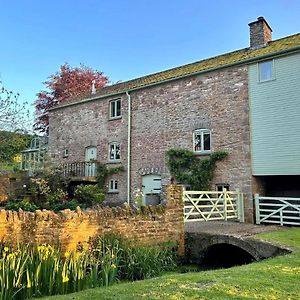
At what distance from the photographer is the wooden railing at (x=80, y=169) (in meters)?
23.8

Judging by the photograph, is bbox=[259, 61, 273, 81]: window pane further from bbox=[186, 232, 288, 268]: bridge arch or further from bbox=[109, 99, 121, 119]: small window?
bbox=[109, 99, 121, 119]: small window

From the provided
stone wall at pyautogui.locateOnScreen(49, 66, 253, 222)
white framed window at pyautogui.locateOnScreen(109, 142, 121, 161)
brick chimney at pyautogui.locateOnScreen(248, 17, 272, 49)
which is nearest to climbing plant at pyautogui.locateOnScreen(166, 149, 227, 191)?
stone wall at pyautogui.locateOnScreen(49, 66, 253, 222)

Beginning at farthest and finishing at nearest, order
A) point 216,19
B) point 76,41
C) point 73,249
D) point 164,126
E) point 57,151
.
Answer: point 57,151, point 164,126, point 76,41, point 216,19, point 73,249

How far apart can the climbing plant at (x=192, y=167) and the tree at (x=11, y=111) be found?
9.06 meters

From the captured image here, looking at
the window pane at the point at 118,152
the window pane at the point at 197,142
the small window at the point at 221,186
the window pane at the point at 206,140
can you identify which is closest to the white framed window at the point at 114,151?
the window pane at the point at 118,152

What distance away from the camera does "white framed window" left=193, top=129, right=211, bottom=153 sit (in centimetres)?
1817

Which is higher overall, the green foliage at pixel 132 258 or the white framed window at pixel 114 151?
the white framed window at pixel 114 151

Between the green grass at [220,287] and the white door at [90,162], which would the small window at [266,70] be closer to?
the green grass at [220,287]

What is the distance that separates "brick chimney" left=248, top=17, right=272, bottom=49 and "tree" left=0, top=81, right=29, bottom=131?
13567 mm

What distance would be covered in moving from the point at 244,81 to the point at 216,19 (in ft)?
14.0

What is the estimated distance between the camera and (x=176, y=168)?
1903 cm

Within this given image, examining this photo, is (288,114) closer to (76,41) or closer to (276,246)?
(276,246)

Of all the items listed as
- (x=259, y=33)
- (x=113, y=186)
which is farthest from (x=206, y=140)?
(x=113, y=186)

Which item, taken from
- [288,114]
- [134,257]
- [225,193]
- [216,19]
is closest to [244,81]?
[288,114]
